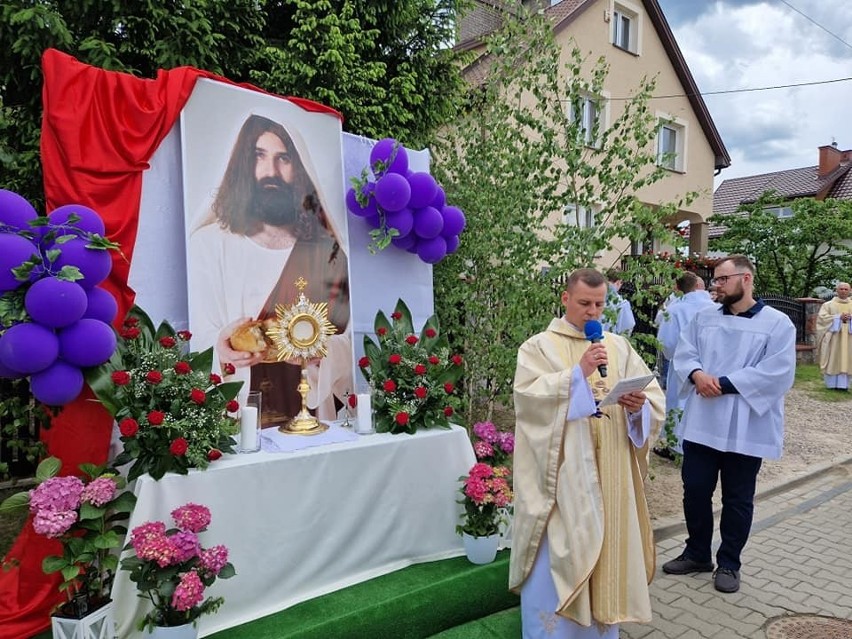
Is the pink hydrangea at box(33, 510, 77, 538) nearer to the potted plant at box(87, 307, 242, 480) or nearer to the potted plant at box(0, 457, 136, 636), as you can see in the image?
the potted plant at box(0, 457, 136, 636)

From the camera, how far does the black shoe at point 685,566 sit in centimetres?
411

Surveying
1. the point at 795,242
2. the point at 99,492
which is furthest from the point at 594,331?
the point at 795,242

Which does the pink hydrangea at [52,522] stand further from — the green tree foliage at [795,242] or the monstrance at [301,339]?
the green tree foliage at [795,242]

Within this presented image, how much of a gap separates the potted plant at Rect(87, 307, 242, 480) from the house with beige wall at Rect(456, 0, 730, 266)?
11.1 metres

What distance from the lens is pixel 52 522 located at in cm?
252

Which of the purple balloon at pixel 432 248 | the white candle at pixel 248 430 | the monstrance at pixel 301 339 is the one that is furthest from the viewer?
the purple balloon at pixel 432 248

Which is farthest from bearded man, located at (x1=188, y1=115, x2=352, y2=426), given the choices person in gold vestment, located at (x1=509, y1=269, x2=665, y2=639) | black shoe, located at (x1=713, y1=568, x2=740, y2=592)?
black shoe, located at (x1=713, y1=568, x2=740, y2=592)

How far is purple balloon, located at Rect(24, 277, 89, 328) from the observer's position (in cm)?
265

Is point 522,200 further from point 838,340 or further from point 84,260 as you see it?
point 838,340

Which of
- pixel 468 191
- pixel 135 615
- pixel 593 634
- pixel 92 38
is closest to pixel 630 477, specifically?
pixel 593 634

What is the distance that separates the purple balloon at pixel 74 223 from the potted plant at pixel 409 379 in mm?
1843

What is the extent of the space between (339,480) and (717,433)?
2446mm

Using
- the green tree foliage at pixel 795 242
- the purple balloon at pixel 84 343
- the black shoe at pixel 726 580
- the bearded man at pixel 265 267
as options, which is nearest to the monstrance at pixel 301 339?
the bearded man at pixel 265 267

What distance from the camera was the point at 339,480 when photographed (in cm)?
342
